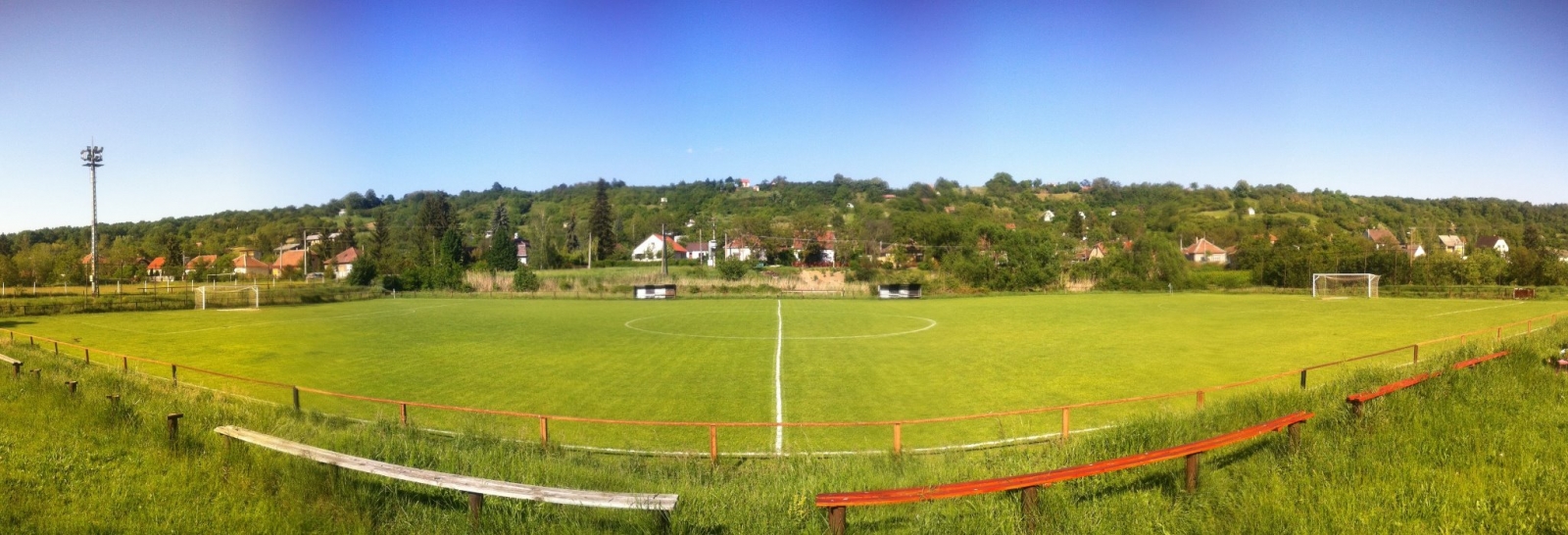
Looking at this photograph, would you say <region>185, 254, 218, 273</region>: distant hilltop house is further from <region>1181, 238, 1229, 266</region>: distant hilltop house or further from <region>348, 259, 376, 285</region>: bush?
<region>1181, 238, 1229, 266</region>: distant hilltop house

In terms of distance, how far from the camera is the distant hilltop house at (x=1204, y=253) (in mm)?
75438

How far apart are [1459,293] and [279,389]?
56.5 metres

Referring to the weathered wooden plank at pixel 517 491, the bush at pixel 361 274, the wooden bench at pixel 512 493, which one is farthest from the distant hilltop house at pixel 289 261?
the wooden bench at pixel 512 493

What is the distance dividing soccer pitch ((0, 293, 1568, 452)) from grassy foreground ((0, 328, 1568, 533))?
282cm

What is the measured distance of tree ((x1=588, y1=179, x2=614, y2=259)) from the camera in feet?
279

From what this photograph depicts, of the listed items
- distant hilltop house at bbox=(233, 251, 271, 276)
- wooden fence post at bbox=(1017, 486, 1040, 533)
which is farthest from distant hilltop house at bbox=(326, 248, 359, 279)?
wooden fence post at bbox=(1017, 486, 1040, 533)

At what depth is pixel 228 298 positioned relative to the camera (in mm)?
40625

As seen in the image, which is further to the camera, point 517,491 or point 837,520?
point 517,491

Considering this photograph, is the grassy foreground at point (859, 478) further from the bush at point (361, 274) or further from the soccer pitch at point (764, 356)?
the bush at point (361, 274)

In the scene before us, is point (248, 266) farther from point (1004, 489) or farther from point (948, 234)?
point (1004, 489)

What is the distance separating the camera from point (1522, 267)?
4809cm

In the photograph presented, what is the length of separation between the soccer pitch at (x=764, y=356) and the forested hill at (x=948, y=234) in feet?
64.9

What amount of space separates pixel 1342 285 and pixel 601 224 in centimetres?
6980

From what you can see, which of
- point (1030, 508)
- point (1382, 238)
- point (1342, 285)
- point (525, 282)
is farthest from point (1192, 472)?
point (1382, 238)
